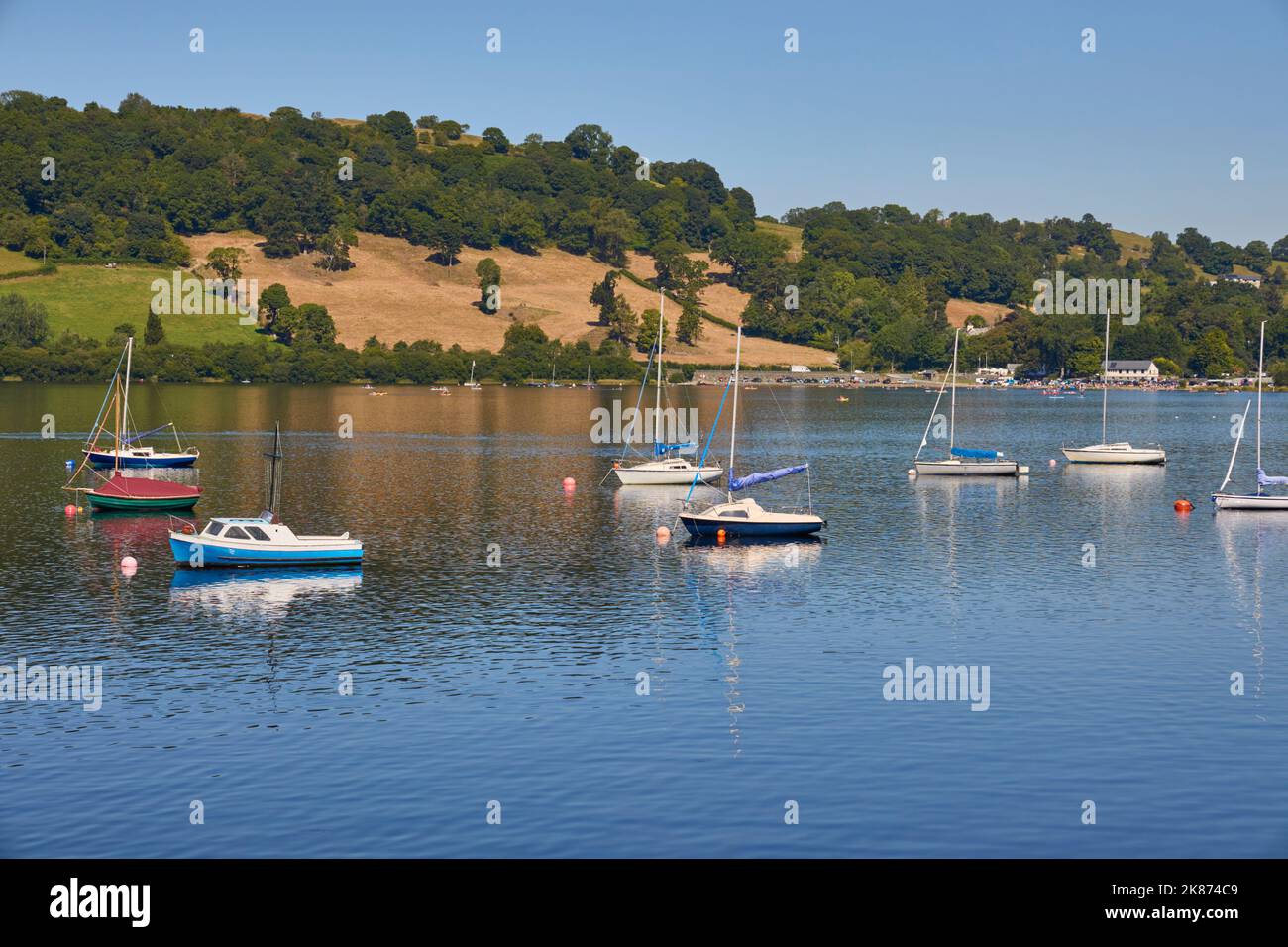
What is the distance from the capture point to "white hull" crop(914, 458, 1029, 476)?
152250 millimetres

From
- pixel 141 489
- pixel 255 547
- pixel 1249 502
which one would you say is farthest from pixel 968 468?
pixel 255 547

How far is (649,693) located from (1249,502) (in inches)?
3107

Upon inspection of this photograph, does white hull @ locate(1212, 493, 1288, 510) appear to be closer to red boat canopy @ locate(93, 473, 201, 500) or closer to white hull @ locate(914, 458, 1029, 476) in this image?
white hull @ locate(914, 458, 1029, 476)

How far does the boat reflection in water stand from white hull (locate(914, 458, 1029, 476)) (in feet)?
264

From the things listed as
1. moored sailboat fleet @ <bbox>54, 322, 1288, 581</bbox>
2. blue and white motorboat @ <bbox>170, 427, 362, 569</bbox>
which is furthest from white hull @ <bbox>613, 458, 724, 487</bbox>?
blue and white motorboat @ <bbox>170, 427, 362, 569</bbox>

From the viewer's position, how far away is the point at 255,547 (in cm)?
8762

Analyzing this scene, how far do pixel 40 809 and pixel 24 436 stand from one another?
154 meters

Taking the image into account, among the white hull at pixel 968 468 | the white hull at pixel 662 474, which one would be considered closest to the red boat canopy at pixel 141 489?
the white hull at pixel 662 474

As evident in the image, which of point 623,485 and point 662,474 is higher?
point 662,474

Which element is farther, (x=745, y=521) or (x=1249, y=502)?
(x=1249, y=502)

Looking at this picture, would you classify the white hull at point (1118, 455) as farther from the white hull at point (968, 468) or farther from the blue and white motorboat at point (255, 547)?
the blue and white motorboat at point (255, 547)

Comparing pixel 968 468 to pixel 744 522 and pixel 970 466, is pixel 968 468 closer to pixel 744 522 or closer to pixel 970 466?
pixel 970 466
